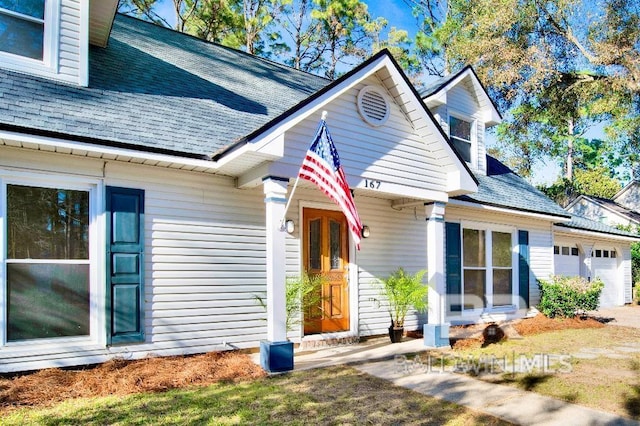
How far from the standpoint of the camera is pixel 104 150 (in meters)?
5.57

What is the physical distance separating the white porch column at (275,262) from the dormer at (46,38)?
3.14 metres

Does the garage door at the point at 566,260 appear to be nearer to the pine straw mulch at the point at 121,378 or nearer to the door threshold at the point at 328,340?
the door threshold at the point at 328,340

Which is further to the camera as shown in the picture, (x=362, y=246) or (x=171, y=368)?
(x=362, y=246)


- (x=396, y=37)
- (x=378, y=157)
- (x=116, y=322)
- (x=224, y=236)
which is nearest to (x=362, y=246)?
(x=378, y=157)

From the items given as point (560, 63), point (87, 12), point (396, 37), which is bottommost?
point (87, 12)

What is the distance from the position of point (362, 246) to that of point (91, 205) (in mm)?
4624

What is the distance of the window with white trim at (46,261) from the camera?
5.39 m

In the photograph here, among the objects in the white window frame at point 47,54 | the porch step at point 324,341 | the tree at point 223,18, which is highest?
the tree at point 223,18

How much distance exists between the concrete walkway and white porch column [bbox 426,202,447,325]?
639 mm

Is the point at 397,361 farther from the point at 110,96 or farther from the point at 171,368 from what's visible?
the point at 110,96

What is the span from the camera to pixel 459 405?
4711 millimetres

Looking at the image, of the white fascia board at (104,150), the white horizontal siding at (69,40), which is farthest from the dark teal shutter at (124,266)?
the white horizontal siding at (69,40)

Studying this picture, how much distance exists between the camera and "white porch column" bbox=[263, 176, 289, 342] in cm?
591

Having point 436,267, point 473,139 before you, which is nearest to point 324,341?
point 436,267
